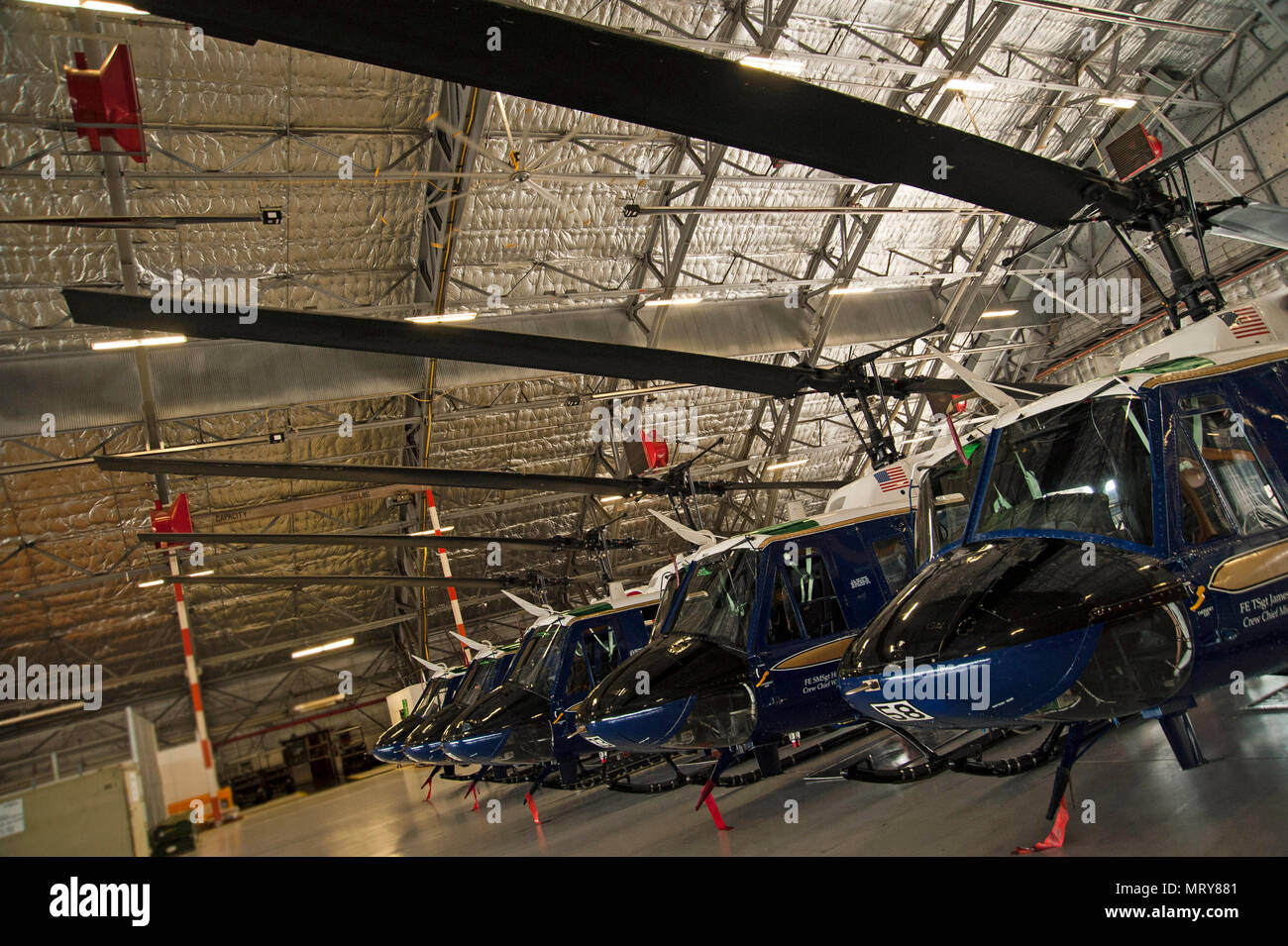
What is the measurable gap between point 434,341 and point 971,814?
12.3 feet

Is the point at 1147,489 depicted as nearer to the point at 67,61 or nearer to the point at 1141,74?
the point at 67,61

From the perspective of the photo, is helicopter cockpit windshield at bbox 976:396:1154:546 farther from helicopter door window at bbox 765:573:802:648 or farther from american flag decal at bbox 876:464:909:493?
american flag decal at bbox 876:464:909:493

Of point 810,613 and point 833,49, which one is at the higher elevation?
point 833,49

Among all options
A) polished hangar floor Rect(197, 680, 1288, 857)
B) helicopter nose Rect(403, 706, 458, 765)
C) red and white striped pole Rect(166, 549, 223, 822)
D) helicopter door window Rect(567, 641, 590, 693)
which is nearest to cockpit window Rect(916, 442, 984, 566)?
polished hangar floor Rect(197, 680, 1288, 857)

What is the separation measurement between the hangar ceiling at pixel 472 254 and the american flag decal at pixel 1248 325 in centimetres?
322

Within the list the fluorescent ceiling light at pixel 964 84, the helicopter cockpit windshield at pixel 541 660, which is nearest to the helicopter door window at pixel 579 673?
the helicopter cockpit windshield at pixel 541 660

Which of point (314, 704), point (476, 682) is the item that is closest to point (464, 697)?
point (476, 682)

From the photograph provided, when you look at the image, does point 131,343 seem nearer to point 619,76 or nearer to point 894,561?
point 894,561

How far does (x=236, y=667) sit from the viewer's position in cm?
2330

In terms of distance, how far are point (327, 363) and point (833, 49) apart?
9560 mm

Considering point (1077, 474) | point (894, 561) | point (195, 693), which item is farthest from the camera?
point (195, 693)

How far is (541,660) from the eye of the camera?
8406 millimetres

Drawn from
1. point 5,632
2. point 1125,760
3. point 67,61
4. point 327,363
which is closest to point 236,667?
point 5,632
